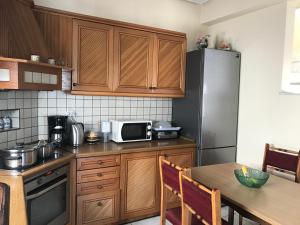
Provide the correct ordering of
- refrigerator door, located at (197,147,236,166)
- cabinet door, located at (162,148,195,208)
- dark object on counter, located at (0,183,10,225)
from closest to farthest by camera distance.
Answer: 1. dark object on counter, located at (0,183,10,225)
2. cabinet door, located at (162,148,195,208)
3. refrigerator door, located at (197,147,236,166)

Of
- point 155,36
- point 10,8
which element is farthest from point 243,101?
point 10,8

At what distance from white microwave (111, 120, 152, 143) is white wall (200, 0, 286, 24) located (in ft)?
5.48

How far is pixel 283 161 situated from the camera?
2213 millimetres

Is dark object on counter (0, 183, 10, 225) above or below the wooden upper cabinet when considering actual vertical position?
below

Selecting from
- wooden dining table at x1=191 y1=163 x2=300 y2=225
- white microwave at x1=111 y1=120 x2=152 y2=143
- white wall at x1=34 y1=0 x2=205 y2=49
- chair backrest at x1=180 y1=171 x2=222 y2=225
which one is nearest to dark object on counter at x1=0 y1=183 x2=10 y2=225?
chair backrest at x1=180 y1=171 x2=222 y2=225

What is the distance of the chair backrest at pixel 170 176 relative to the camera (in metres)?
1.69

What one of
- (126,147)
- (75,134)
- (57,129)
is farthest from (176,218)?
(57,129)

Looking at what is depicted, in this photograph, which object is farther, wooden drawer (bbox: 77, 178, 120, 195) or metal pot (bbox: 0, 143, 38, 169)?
wooden drawer (bbox: 77, 178, 120, 195)

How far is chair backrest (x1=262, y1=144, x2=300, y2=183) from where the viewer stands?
2.12 meters

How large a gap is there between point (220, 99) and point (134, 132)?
110 cm

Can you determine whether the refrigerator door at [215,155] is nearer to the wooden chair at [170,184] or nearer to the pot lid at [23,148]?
the wooden chair at [170,184]

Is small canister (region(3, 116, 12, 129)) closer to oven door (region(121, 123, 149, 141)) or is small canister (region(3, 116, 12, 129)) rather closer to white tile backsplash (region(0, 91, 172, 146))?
white tile backsplash (region(0, 91, 172, 146))

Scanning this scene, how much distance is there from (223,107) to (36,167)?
2.12 meters

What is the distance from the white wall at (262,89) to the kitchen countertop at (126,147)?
0.75 metres
